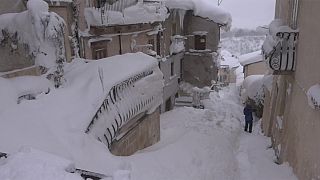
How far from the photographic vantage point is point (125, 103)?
9.79 metres

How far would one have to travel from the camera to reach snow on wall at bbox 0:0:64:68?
28.3ft

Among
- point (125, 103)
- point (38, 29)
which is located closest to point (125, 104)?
point (125, 103)

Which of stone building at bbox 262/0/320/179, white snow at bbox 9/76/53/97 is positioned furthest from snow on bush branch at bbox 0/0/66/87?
stone building at bbox 262/0/320/179

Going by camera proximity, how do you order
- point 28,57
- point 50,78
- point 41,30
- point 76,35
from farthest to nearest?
1. point 76,35
2. point 28,57
3. point 50,78
4. point 41,30

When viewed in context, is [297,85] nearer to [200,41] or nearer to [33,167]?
[33,167]

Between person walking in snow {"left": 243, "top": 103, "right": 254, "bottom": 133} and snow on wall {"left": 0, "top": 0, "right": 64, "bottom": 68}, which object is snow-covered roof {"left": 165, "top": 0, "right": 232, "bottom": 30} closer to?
person walking in snow {"left": 243, "top": 103, "right": 254, "bottom": 133}


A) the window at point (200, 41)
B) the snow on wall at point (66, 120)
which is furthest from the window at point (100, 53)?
the window at point (200, 41)

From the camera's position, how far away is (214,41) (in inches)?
1060

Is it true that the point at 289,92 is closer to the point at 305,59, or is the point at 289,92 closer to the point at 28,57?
the point at 305,59

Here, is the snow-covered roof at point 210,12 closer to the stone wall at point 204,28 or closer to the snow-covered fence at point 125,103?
the stone wall at point 204,28

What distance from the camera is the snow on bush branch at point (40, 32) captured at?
28.3ft

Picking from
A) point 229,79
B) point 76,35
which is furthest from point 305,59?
point 229,79

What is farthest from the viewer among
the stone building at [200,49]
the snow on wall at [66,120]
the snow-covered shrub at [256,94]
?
the stone building at [200,49]

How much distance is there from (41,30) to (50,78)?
1275 mm
